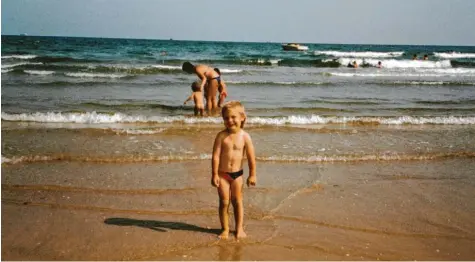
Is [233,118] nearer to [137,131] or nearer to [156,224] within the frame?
[156,224]

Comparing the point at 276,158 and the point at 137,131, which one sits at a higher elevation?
the point at 137,131

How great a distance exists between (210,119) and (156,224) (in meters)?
5.68

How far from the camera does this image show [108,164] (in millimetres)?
5961

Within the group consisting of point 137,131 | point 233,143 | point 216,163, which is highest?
point 233,143

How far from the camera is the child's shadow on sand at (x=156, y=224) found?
12.7ft

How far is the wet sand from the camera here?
3523 millimetres

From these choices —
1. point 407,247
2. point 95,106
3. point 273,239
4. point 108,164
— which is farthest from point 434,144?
point 95,106

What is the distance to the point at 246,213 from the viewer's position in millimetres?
4293

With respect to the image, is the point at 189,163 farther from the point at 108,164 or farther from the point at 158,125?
the point at 158,125

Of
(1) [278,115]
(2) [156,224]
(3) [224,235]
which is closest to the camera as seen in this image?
(3) [224,235]

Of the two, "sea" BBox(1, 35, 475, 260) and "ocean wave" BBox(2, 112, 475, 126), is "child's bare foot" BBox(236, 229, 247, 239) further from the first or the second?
"ocean wave" BBox(2, 112, 475, 126)

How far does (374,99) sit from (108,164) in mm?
10745

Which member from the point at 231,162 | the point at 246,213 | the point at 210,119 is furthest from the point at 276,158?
the point at 210,119

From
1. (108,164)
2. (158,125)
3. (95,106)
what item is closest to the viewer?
(108,164)
